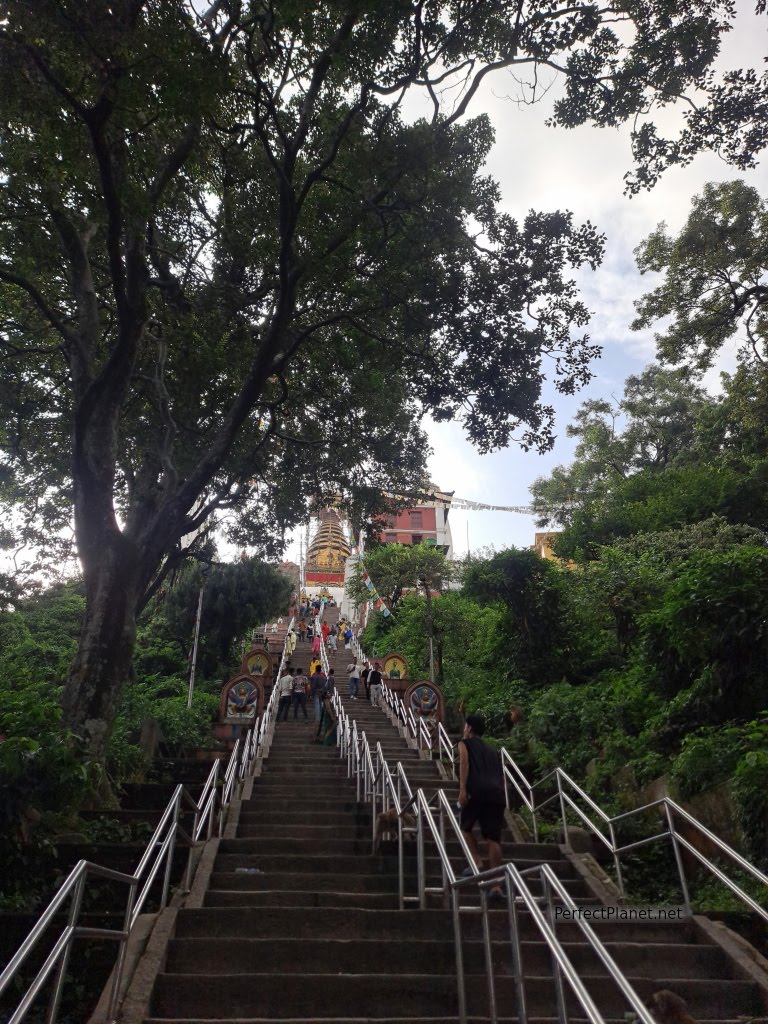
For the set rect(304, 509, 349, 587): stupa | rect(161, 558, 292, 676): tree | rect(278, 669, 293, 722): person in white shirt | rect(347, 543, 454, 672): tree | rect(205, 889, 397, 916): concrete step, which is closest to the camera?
rect(205, 889, 397, 916): concrete step

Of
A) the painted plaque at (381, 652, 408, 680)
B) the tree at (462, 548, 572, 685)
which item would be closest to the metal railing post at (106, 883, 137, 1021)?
the tree at (462, 548, 572, 685)

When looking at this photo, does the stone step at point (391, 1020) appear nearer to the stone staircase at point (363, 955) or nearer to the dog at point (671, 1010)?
the stone staircase at point (363, 955)

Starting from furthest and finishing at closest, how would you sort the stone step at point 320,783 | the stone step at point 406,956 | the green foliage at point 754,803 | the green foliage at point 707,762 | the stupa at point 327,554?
the stupa at point 327,554 → the stone step at point 320,783 → the green foliage at point 707,762 → the green foliage at point 754,803 → the stone step at point 406,956

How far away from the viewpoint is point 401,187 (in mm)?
9375

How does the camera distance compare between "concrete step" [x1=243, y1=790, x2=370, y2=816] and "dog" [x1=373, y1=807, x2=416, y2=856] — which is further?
"concrete step" [x1=243, y1=790, x2=370, y2=816]

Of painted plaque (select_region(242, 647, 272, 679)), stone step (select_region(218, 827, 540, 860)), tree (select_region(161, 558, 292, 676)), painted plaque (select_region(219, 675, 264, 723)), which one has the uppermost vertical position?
tree (select_region(161, 558, 292, 676))

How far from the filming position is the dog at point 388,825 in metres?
6.45

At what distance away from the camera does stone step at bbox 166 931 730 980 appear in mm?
4359

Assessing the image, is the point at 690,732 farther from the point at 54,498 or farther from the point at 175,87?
the point at 54,498

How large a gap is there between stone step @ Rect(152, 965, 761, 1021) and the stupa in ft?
194

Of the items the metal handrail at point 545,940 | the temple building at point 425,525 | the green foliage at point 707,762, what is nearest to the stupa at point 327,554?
the temple building at point 425,525

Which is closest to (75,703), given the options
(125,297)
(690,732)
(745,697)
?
(125,297)

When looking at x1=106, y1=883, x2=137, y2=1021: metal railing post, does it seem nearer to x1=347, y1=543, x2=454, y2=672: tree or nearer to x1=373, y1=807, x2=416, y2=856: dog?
x1=373, y1=807, x2=416, y2=856: dog

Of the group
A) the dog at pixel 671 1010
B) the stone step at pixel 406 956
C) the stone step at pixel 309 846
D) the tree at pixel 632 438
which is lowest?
the stone step at pixel 406 956
